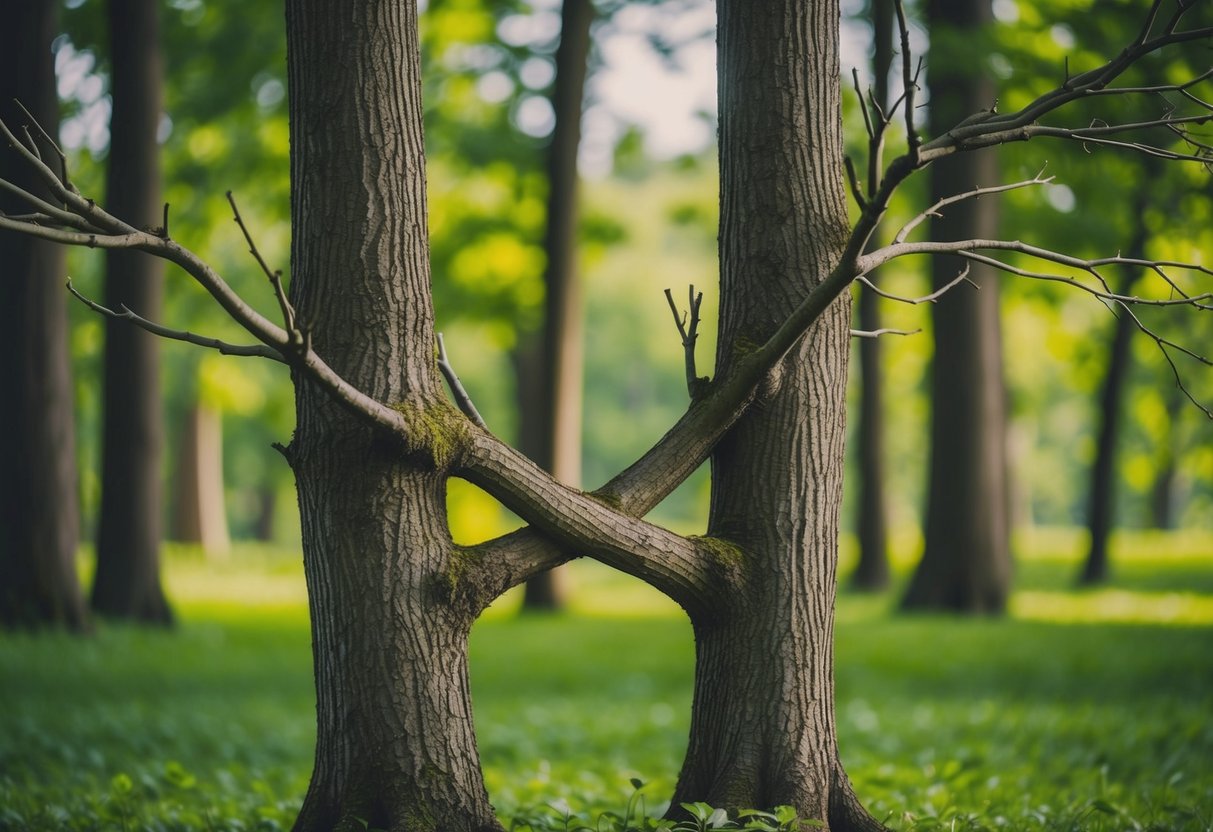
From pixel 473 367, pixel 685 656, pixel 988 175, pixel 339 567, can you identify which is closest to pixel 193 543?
pixel 473 367

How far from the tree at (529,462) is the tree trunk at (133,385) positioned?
8046 mm

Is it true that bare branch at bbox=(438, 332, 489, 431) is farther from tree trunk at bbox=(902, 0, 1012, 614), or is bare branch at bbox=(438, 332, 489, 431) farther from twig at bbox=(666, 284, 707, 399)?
tree trunk at bbox=(902, 0, 1012, 614)

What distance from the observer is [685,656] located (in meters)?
10.7

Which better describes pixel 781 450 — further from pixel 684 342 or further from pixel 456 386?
pixel 456 386

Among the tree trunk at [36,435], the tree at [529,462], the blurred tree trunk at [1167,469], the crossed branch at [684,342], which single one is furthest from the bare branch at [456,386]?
the blurred tree trunk at [1167,469]

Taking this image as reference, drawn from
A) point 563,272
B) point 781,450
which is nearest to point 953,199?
point 781,450

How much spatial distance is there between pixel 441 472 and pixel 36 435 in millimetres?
7585

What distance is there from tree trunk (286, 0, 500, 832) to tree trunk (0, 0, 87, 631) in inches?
281

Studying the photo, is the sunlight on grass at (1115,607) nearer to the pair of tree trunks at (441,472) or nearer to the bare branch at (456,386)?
the pair of tree trunks at (441,472)

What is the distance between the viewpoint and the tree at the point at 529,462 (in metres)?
3.16

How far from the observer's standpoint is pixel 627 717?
7.64m

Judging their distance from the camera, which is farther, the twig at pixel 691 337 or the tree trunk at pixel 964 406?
the tree trunk at pixel 964 406

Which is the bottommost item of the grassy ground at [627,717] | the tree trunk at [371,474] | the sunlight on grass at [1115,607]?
the sunlight on grass at [1115,607]

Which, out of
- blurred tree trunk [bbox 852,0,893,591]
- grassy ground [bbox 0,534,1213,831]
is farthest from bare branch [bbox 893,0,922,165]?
blurred tree trunk [bbox 852,0,893,591]
